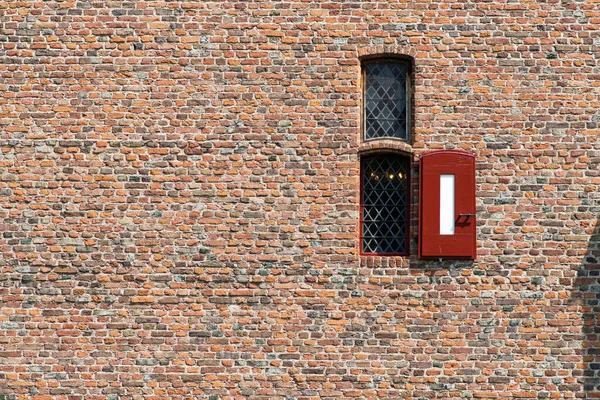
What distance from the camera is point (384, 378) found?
9352 mm

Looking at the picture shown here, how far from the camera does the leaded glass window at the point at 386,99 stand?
979 centimetres

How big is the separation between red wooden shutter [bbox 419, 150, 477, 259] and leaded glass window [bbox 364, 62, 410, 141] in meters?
0.59

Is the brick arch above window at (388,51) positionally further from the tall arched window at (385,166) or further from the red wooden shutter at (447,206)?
the red wooden shutter at (447,206)

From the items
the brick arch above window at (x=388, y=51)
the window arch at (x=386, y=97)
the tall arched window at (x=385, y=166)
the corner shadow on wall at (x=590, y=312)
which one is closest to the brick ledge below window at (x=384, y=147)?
the tall arched window at (x=385, y=166)

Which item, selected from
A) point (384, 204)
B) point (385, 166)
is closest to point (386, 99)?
point (385, 166)

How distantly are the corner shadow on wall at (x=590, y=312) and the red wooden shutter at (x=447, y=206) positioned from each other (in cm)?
127

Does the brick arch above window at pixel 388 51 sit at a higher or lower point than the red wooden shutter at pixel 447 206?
higher

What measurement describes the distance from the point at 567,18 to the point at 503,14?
0.74 metres

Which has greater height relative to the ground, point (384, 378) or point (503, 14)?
point (503, 14)

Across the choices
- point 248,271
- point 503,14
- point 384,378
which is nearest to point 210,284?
point 248,271

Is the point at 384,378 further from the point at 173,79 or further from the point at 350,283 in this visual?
the point at 173,79

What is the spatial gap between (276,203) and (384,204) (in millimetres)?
1266

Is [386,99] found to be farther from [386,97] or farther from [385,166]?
[385,166]

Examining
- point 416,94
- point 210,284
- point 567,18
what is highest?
point 567,18
